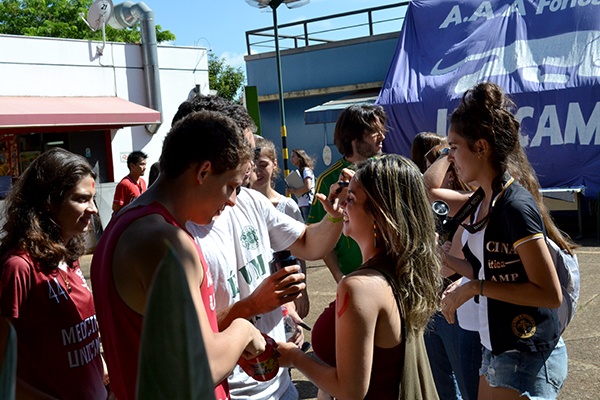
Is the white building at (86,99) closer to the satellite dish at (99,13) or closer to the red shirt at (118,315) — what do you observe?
the satellite dish at (99,13)

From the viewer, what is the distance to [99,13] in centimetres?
1734

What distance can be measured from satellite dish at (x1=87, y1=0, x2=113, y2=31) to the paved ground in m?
10.2

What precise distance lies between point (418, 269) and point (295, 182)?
5222 mm

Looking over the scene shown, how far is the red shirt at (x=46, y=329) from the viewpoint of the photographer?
2463 millimetres

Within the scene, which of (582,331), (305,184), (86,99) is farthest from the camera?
(86,99)

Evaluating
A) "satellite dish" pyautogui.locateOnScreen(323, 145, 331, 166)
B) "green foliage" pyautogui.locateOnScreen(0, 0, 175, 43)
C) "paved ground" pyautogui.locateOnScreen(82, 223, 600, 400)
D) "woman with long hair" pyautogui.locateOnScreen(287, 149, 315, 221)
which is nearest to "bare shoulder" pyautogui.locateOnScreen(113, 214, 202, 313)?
"paved ground" pyautogui.locateOnScreen(82, 223, 600, 400)

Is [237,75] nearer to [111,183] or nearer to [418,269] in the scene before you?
[111,183]

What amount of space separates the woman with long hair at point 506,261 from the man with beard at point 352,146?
123 cm

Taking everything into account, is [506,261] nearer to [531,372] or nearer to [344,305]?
[531,372]

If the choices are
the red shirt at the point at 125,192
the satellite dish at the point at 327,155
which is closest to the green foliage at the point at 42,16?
the satellite dish at the point at 327,155

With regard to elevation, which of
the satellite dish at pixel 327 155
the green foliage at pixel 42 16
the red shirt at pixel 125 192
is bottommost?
the red shirt at pixel 125 192

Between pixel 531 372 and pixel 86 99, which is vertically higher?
pixel 86 99

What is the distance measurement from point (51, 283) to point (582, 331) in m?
5.37

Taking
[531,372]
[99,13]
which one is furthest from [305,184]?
[99,13]
